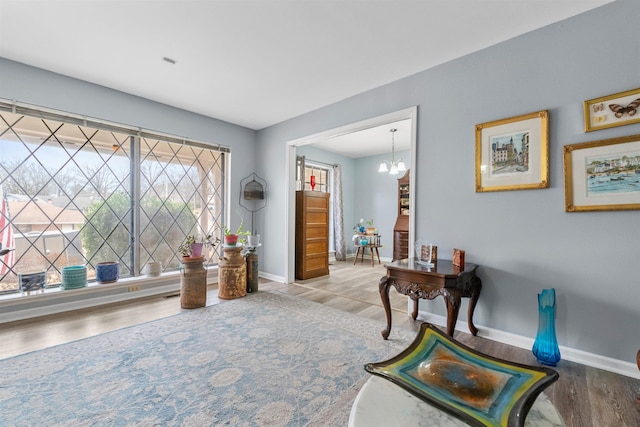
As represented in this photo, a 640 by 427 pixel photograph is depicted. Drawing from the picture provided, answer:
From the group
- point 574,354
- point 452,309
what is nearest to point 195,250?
point 452,309

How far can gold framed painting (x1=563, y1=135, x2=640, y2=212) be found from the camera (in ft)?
Answer: 6.00

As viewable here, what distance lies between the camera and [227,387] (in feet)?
5.49

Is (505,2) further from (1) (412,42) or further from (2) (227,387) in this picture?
(2) (227,387)

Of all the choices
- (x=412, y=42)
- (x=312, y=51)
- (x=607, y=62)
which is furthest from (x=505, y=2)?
(x=312, y=51)

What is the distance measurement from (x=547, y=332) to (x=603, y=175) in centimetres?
119

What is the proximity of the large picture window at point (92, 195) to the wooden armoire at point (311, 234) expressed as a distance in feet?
4.97

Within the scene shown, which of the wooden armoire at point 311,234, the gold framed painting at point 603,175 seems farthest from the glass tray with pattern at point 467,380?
the wooden armoire at point 311,234

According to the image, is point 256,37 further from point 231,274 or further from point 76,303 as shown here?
point 76,303

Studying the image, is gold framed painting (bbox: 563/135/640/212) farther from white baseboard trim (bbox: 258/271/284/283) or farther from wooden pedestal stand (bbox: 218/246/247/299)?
white baseboard trim (bbox: 258/271/284/283)

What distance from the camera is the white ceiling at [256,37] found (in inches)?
77.5

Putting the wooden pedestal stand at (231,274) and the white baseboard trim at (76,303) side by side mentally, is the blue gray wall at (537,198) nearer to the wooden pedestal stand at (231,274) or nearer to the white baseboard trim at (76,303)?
the wooden pedestal stand at (231,274)

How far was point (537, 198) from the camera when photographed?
2.19 meters

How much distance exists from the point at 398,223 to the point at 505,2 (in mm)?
4202

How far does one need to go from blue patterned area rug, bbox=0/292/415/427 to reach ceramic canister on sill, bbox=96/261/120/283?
1.10 metres
